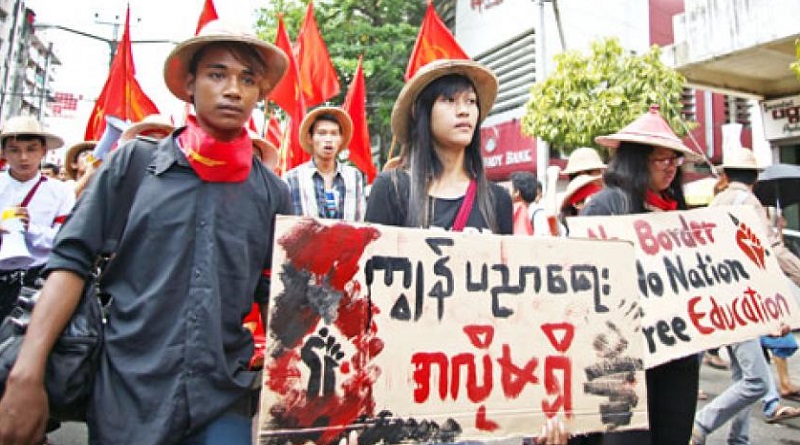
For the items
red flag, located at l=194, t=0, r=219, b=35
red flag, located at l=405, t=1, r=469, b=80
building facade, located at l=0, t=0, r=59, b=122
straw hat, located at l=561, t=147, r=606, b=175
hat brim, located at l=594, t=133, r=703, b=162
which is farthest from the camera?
building facade, located at l=0, t=0, r=59, b=122

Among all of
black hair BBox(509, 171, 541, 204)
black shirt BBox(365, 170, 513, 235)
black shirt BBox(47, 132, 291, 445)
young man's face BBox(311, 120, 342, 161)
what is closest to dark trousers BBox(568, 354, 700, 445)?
black shirt BBox(365, 170, 513, 235)

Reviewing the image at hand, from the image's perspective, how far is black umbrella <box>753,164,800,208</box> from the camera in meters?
5.01

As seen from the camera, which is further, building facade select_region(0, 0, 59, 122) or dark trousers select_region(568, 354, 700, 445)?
building facade select_region(0, 0, 59, 122)

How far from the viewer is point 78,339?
1438 mm

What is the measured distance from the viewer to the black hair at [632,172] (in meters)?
2.71

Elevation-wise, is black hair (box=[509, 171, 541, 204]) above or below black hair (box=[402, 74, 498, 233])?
above

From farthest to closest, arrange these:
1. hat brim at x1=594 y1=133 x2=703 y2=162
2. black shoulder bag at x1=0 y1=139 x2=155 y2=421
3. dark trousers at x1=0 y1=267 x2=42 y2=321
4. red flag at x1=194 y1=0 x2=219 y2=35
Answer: red flag at x1=194 y1=0 x2=219 y2=35 < dark trousers at x1=0 y1=267 x2=42 y2=321 < hat brim at x1=594 y1=133 x2=703 y2=162 < black shoulder bag at x1=0 y1=139 x2=155 y2=421

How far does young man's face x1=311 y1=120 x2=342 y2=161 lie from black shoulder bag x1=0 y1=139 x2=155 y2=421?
2918mm

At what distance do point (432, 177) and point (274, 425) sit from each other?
1060 mm

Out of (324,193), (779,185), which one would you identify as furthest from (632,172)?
(779,185)

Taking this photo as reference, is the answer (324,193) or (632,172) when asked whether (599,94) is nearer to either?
(324,193)

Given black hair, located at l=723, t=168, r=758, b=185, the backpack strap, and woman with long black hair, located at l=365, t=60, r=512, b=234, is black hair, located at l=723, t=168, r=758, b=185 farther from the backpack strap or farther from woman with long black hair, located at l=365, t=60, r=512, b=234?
the backpack strap

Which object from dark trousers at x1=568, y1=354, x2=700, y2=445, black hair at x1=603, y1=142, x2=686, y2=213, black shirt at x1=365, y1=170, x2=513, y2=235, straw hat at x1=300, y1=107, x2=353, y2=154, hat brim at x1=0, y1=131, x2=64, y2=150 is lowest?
dark trousers at x1=568, y1=354, x2=700, y2=445

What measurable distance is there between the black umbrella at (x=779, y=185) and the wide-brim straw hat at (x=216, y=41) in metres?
4.65
